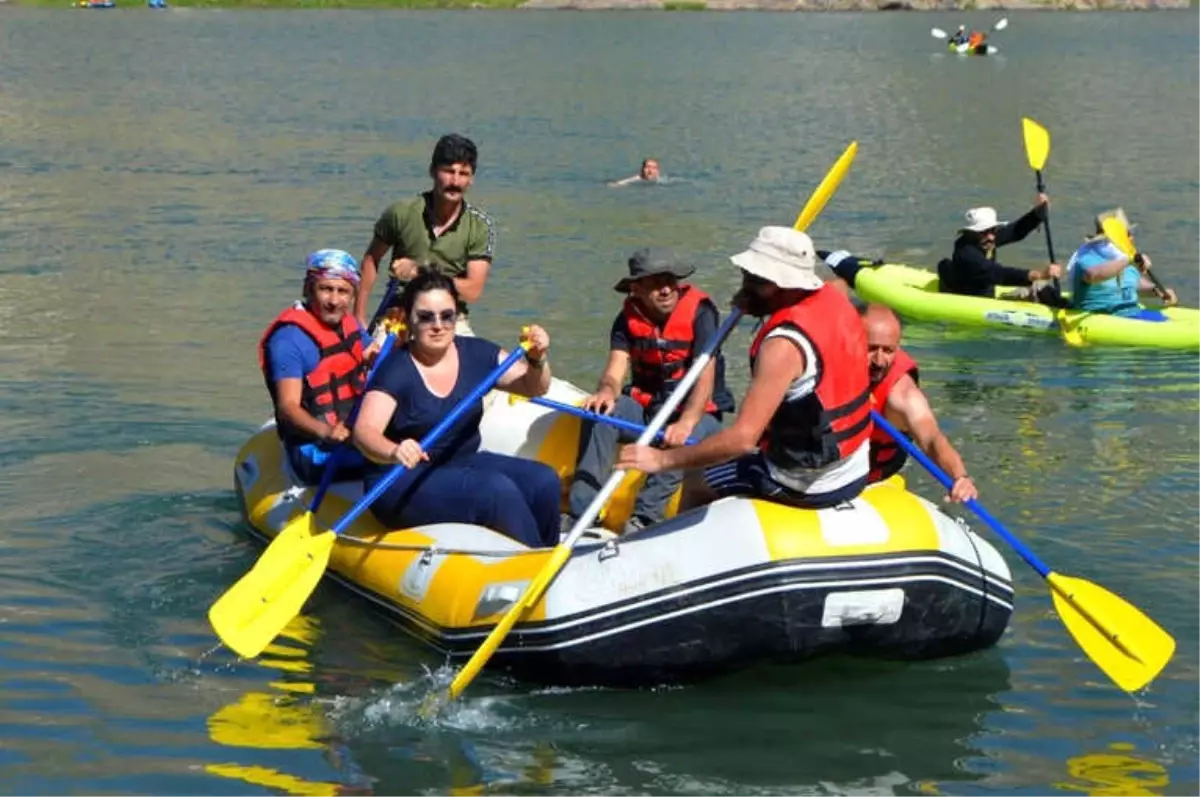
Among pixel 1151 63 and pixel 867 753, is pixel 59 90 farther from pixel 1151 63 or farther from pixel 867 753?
pixel 867 753

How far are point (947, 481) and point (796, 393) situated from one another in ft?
2.84

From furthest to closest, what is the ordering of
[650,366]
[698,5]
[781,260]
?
[698,5], [650,366], [781,260]

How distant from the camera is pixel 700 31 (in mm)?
64250

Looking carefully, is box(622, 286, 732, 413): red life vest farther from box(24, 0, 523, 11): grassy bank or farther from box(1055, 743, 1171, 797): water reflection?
box(24, 0, 523, 11): grassy bank

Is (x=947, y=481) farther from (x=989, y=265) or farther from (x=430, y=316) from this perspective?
(x=989, y=265)

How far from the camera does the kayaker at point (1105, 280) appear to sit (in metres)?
13.2

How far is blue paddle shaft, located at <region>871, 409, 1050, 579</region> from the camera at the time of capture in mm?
6844

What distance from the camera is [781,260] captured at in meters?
6.21

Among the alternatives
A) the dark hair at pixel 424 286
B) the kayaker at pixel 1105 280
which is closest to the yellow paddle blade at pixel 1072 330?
the kayaker at pixel 1105 280

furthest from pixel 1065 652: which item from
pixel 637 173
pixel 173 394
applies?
pixel 637 173

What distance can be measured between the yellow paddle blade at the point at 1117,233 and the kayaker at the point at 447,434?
692cm

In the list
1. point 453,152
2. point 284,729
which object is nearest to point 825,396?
point 284,729

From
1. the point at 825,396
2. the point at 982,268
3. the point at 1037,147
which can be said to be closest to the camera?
the point at 825,396

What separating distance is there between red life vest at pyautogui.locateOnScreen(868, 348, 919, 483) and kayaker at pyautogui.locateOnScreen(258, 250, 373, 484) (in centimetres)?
215
